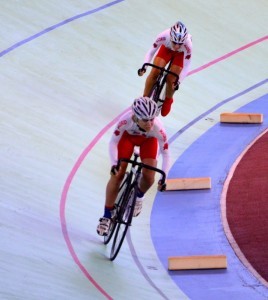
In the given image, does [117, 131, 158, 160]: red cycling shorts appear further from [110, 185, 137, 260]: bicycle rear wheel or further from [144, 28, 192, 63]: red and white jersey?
[144, 28, 192, 63]: red and white jersey

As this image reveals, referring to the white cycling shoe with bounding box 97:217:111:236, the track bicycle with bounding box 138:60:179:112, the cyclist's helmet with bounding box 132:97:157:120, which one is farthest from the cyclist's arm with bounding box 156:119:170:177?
the track bicycle with bounding box 138:60:179:112

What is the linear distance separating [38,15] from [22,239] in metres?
3.79

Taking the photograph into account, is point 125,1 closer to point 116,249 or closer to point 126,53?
point 126,53

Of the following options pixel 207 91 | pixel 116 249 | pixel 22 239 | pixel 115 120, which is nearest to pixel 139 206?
pixel 116 249

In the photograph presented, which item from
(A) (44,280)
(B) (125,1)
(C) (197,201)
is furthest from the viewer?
(B) (125,1)

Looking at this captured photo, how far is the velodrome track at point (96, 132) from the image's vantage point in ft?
22.3

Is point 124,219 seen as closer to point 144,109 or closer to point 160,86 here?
point 144,109

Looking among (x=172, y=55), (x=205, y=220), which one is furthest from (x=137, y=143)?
(x=172, y=55)

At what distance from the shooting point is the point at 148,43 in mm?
10133

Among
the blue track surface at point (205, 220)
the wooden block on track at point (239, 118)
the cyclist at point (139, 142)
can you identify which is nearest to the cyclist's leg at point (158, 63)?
the blue track surface at point (205, 220)

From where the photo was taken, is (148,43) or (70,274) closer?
(70,274)

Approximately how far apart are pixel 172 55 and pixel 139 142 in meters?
1.83

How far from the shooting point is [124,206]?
6.69m

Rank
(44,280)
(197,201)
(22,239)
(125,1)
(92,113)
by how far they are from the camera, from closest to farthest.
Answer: (44,280) → (22,239) → (197,201) → (92,113) → (125,1)
